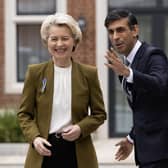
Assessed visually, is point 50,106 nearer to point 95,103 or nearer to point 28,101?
point 28,101

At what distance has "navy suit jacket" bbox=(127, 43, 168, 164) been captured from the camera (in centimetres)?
368

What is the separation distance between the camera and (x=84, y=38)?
11.6m

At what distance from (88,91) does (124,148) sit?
530mm

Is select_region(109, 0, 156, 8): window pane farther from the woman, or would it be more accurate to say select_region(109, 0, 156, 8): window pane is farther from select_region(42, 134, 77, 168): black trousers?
select_region(42, 134, 77, 168): black trousers

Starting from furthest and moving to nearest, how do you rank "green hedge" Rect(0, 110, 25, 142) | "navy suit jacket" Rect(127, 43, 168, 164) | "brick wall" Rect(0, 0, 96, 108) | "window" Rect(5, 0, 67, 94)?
"window" Rect(5, 0, 67, 94)
"brick wall" Rect(0, 0, 96, 108)
"green hedge" Rect(0, 110, 25, 142)
"navy suit jacket" Rect(127, 43, 168, 164)

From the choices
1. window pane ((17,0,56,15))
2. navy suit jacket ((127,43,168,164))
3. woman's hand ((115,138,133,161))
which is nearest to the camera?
navy suit jacket ((127,43,168,164))

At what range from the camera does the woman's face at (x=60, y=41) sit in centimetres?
389

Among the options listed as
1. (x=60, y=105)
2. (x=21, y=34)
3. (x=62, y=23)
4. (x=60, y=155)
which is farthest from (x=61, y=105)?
(x=21, y=34)

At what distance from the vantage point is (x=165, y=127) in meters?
3.77

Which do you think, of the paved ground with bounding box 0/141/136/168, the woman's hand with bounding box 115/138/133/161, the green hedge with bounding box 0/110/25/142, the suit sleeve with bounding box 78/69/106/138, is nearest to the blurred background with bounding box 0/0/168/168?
the green hedge with bounding box 0/110/25/142

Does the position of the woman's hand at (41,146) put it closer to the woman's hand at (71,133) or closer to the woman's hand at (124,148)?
the woman's hand at (71,133)

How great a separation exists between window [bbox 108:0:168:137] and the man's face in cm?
803

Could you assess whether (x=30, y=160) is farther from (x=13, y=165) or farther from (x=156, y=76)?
(x=13, y=165)

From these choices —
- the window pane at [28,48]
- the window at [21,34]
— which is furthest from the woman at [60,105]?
the window pane at [28,48]
